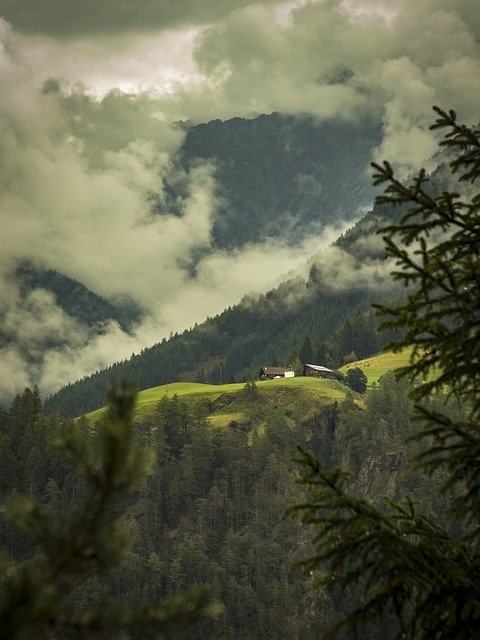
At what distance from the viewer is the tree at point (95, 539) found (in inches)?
255

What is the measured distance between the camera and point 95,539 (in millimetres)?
6793

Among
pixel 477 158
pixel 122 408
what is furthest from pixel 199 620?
pixel 477 158

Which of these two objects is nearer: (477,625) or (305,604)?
(477,625)

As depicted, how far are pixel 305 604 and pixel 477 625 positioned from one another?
7415 inches

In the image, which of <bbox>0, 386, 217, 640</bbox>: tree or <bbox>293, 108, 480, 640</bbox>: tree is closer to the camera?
<bbox>0, 386, 217, 640</bbox>: tree

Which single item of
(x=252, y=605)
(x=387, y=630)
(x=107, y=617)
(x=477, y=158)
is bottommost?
(x=387, y=630)

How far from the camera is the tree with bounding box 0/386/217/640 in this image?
649 centimetres

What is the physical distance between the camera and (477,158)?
1466 cm

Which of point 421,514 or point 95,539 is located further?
point 421,514

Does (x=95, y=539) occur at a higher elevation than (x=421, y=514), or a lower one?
higher

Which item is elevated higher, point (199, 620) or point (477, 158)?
point (477, 158)

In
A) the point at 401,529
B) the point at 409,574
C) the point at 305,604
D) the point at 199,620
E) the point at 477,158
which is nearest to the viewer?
the point at 199,620

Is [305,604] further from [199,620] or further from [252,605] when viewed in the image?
[199,620]

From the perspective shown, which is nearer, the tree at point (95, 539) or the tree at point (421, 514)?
the tree at point (95, 539)
